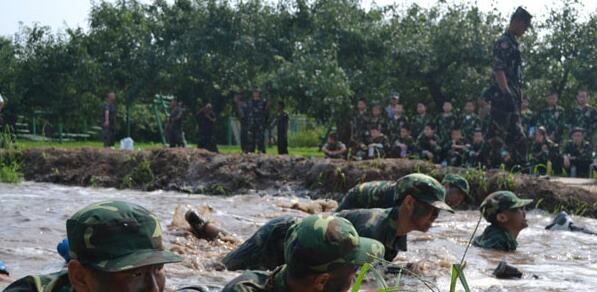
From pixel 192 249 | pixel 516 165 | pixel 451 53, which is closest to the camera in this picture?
pixel 192 249

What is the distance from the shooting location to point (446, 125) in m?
17.6

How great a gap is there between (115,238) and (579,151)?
14.0 m

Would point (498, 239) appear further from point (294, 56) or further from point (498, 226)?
point (294, 56)

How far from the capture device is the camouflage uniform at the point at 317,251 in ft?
10.9

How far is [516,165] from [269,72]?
10.5 metres

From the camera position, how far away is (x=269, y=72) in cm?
2230

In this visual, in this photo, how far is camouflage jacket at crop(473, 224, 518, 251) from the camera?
815 centimetres

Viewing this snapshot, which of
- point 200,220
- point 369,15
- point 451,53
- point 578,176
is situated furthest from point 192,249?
point 369,15

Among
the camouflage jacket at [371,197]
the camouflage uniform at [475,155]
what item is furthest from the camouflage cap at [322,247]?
the camouflage uniform at [475,155]

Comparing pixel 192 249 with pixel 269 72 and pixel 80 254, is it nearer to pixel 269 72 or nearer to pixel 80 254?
pixel 80 254

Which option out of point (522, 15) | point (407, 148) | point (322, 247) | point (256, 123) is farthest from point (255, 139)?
point (322, 247)

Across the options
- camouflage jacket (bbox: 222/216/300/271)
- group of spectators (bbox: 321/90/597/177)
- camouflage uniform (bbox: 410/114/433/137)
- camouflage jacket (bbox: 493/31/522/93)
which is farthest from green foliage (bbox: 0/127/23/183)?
camouflage jacket (bbox: 222/216/300/271)

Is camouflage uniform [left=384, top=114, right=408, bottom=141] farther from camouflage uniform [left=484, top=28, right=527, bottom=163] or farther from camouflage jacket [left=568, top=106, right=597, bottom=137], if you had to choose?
camouflage uniform [left=484, top=28, right=527, bottom=163]

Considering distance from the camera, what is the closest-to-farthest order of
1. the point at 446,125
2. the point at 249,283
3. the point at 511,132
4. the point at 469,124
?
1. the point at 249,283
2. the point at 511,132
3. the point at 469,124
4. the point at 446,125
